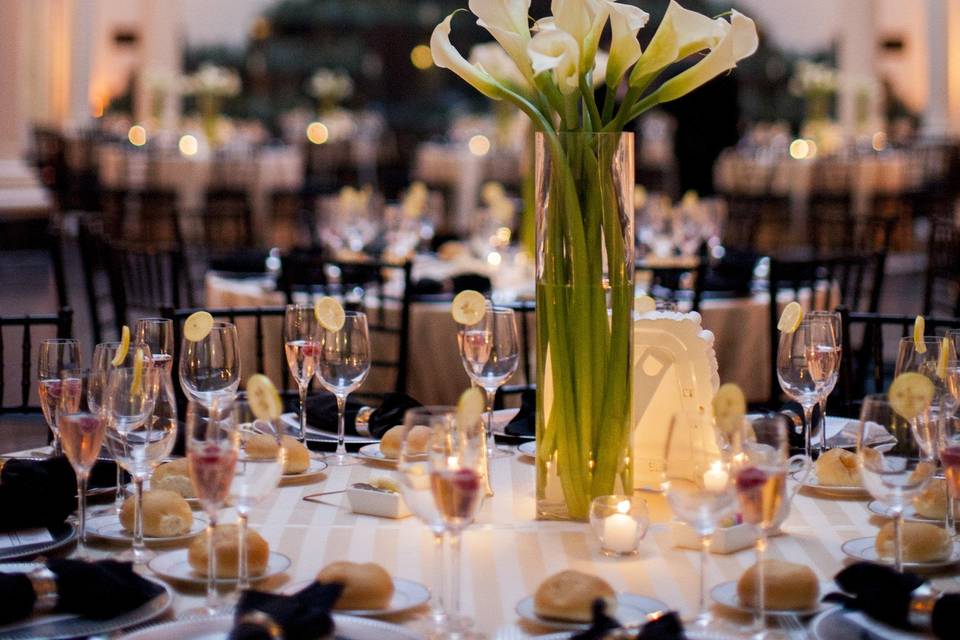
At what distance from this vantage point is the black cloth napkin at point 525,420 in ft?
8.69

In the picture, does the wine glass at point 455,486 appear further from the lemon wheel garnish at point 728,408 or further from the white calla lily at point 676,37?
the white calla lily at point 676,37

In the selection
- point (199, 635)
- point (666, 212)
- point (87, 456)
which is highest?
point (666, 212)

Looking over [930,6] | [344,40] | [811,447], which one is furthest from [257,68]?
[811,447]

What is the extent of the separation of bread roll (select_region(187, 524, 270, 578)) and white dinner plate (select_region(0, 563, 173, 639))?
0.10 meters

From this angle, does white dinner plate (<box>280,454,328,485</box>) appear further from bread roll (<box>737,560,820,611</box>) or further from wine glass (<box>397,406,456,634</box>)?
bread roll (<box>737,560,820,611</box>)

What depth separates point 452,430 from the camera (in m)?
1.67

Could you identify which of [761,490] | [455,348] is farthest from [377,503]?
[455,348]

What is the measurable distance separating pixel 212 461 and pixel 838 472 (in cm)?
108

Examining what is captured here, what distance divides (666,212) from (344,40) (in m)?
13.9

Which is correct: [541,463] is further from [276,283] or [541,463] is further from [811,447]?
[276,283]

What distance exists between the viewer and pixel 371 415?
271 cm

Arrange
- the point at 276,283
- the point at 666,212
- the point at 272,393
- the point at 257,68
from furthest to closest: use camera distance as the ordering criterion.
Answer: the point at 257,68, the point at 666,212, the point at 276,283, the point at 272,393

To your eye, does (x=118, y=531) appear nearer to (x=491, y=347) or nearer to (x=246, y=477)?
(x=246, y=477)

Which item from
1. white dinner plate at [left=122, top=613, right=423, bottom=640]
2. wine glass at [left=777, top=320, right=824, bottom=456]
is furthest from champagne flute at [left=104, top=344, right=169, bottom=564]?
wine glass at [left=777, top=320, right=824, bottom=456]
